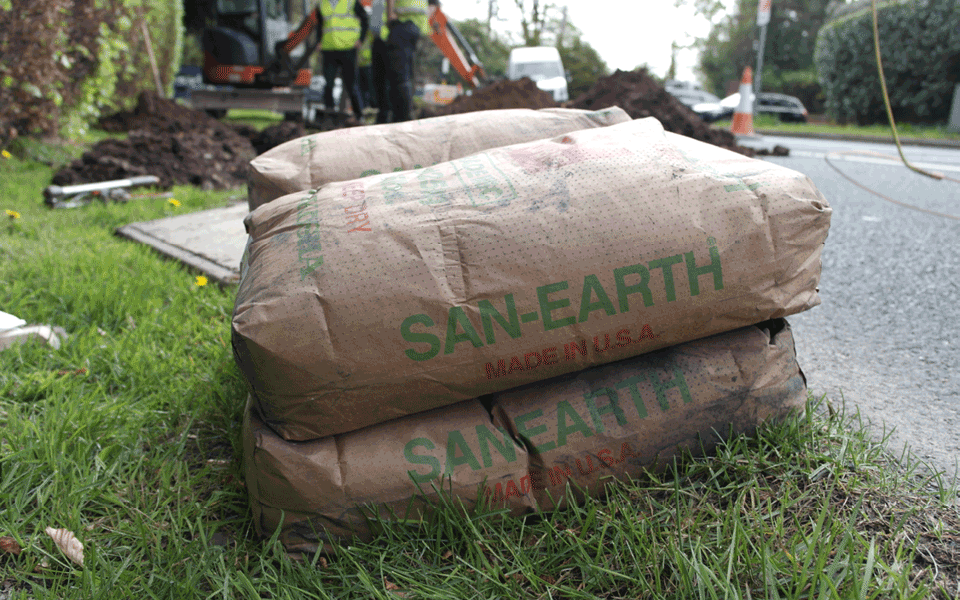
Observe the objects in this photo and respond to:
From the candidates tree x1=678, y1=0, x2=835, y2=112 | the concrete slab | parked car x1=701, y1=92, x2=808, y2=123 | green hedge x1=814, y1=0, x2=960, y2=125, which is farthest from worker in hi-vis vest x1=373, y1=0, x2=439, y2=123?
tree x1=678, y1=0, x2=835, y2=112

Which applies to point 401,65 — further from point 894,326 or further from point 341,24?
point 894,326

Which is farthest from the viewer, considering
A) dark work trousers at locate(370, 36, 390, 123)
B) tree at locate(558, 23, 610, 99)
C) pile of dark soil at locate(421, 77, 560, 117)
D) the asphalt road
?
tree at locate(558, 23, 610, 99)

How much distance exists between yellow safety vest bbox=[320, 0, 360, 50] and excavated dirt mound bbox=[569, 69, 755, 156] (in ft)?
9.41

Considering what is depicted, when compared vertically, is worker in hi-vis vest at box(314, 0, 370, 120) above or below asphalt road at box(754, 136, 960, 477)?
above

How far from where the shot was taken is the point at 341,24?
277 inches

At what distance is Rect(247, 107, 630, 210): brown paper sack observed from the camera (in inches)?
67.3

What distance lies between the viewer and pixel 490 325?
1.19 meters

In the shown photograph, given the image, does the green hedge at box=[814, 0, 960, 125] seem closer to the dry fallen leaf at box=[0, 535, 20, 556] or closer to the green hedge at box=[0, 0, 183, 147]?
Answer: the green hedge at box=[0, 0, 183, 147]

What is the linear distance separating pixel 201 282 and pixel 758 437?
214 centimetres

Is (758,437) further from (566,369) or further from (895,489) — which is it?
(566,369)

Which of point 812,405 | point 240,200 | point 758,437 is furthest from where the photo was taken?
point 240,200

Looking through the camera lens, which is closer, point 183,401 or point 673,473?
point 673,473

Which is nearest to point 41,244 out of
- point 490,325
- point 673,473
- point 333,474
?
point 333,474

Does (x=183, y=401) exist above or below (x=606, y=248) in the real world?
below
